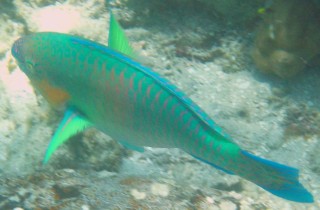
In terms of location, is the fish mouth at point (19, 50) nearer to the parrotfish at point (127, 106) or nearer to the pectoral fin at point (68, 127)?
the parrotfish at point (127, 106)

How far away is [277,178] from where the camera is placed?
1.55 m

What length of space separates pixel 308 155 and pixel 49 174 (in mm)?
2658

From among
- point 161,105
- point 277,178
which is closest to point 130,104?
point 161,105

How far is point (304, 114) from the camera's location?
3525 mm

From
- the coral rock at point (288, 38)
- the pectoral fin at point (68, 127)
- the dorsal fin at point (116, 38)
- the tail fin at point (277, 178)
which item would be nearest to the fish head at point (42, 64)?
the pectoral fin at point (68, 127)

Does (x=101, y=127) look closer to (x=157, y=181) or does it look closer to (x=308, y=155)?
(x=157, y=181)

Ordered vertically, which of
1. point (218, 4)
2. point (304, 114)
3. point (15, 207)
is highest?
point (218, 4)

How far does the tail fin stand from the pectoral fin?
99 centimetres

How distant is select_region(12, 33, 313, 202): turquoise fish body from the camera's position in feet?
5.22

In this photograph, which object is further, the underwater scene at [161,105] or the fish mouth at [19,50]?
the fish mouth at [19,50]

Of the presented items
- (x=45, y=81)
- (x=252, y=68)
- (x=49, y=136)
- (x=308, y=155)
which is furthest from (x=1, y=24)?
(x=308, y=155)

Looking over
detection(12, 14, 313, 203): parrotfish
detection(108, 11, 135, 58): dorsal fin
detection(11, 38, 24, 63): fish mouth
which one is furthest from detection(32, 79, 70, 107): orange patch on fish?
detection(108, 11, 135, 58): dorsal fin

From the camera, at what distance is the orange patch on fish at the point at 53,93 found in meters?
1.94

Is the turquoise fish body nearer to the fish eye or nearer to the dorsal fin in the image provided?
the fish eye
